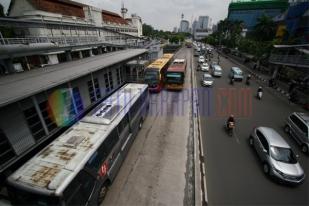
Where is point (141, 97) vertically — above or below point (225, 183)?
above

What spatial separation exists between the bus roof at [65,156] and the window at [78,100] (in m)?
3.27

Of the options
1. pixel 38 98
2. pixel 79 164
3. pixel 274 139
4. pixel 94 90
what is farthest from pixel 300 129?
pixel 38 98

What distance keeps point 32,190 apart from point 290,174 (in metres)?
10.6

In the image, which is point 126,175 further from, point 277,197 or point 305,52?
point 305,52

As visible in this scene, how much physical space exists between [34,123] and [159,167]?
22.9 ft

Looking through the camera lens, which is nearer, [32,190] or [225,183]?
[32,190]

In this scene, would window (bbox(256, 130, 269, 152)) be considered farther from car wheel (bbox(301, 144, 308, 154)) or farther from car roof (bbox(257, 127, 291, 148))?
car wheel (bbox(301, 144, 308, 154))

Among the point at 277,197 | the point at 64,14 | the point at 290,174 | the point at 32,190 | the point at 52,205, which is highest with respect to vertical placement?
the point at 64,14

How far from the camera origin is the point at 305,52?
18.0m

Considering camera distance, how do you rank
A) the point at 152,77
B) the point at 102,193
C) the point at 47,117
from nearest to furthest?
the point at 102,193 < the point at 47,117 < the point at 152,77

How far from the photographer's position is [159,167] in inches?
354

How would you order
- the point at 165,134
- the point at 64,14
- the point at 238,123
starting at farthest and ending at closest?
the point at 64,14 → the point at 238,123 → the point at 165,134

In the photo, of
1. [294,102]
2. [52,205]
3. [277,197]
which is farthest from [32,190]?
[294,102]

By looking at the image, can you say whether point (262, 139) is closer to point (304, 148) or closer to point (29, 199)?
point (304, 148)
